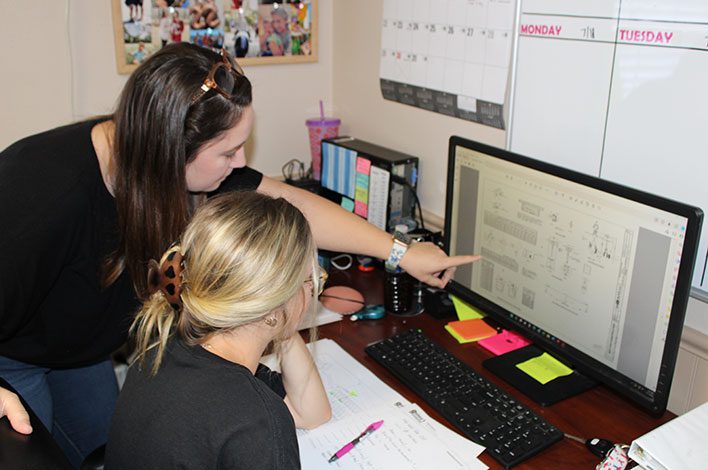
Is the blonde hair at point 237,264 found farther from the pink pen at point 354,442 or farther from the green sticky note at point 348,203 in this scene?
the green sticky note at point 348,203

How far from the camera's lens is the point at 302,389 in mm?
1265

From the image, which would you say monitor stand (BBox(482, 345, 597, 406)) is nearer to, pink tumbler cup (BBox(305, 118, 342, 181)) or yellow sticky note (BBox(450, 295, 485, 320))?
yellow sticky note (BBox(450, 295, 485, 320))

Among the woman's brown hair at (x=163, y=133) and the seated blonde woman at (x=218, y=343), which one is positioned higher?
the woman's brown hair at (x=163, y=133)

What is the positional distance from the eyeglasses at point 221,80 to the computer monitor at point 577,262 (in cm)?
53

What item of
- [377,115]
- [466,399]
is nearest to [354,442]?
[466,399]

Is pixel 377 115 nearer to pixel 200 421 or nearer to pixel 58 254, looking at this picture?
pixel 58 254

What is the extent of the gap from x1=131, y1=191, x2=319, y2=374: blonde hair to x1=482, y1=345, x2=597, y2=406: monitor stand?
0.56 m

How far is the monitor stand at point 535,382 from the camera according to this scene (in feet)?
4.42

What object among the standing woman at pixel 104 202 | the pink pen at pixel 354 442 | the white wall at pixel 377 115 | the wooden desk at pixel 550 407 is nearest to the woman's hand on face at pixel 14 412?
the standing woman at pixel 104 202

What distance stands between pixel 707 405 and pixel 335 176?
130 cm

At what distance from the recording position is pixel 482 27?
5.61 feet

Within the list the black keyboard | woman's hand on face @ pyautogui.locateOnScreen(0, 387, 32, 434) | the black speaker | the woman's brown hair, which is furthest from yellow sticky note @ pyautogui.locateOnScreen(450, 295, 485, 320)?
woman's hand on face @ pyautogui.locateOnScreen(0, 387, 32, 434)

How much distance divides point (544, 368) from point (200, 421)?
30.6 inches

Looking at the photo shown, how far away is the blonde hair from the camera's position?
1.00m
